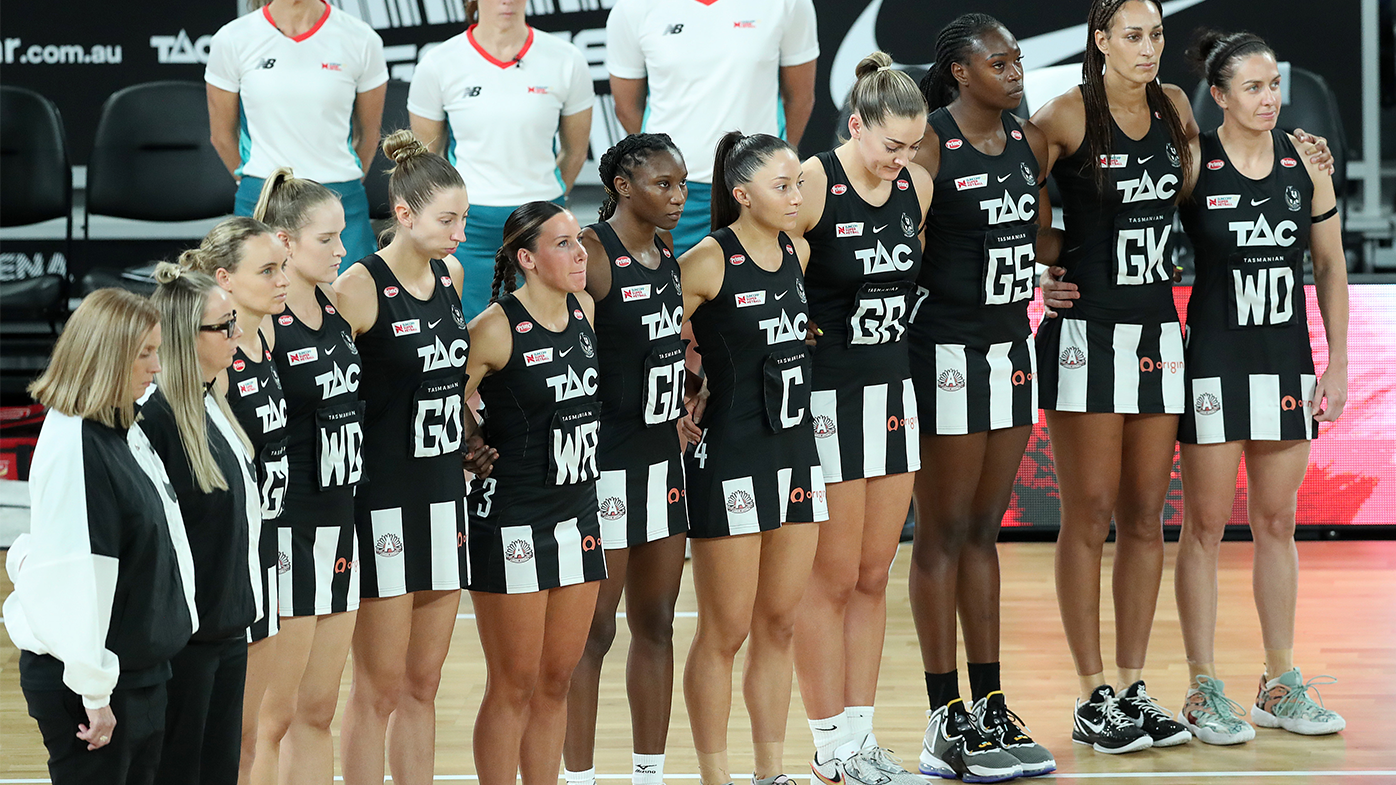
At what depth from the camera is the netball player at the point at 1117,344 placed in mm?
4367

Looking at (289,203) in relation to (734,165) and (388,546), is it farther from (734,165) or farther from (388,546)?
(734,165)

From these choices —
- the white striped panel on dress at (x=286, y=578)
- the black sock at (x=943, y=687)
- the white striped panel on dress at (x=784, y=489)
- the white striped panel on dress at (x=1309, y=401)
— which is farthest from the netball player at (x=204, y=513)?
the white striped panel on dress at (x=1309, y=401)

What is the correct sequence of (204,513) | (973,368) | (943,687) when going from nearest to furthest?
1. (204,513)
2. (973,368)
3. (943,687)

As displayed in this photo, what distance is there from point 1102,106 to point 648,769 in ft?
7.31

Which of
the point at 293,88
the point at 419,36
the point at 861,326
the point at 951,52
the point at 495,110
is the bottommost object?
the point at 861,326

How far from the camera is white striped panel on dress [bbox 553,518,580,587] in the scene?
347 cm

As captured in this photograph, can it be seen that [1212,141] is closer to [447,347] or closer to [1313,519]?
[447,347]

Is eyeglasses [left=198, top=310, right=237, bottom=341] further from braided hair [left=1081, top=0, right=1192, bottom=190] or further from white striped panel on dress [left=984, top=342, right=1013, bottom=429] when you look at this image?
braided hair [left=1081, top=0, right=1192, bottom=190]

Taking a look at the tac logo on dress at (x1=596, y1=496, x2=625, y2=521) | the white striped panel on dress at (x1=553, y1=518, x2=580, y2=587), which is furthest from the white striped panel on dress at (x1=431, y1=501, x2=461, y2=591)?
the tac logo on dress at (x1=596, y1=496, x2=625, y2=521)

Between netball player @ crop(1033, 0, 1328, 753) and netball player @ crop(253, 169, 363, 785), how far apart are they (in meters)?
2.13

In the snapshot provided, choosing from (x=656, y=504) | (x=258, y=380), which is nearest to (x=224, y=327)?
(x=258, y=380)

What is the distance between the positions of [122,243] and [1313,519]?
5.92 metres

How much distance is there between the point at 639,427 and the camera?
3.69 meters

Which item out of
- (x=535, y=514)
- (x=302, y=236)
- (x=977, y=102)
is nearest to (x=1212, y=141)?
(x=977, y=102)
